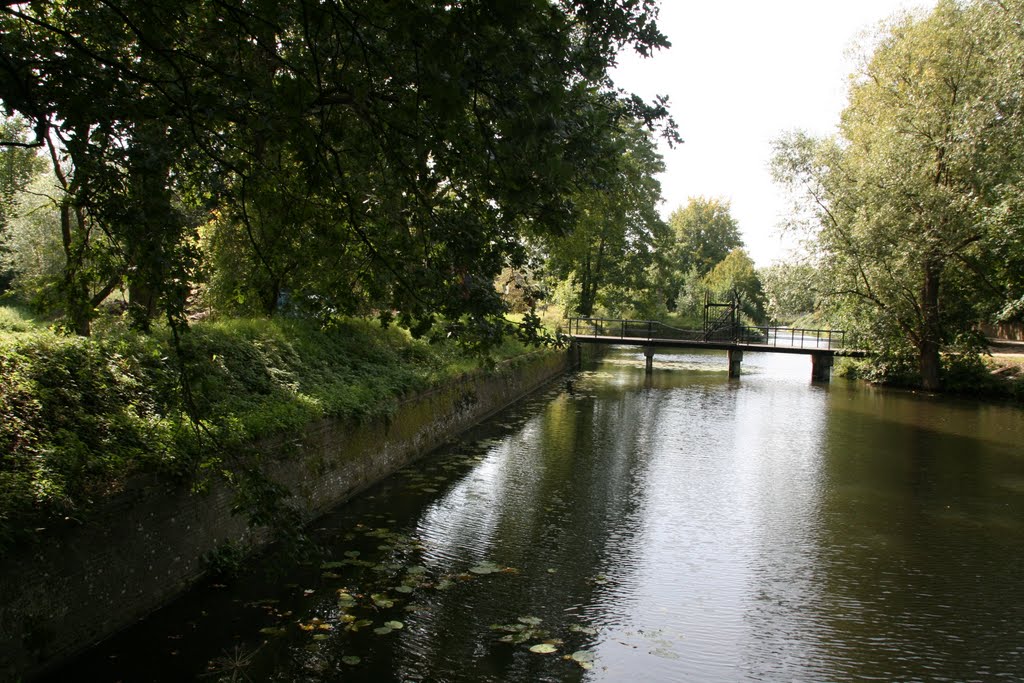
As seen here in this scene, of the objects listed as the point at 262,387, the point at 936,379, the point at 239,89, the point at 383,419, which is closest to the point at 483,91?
the point at 239,89

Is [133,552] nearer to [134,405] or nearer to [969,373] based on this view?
[134,405]

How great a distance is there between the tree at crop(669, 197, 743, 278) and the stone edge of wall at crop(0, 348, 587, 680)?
238 ft

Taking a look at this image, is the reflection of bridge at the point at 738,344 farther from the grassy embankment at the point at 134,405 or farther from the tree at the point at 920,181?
the grassy embankment at the point at 134,405

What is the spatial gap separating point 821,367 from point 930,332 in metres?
4.92

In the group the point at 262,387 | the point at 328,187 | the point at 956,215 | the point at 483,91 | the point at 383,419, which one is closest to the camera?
the point at 483,91

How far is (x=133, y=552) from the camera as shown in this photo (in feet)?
18.6

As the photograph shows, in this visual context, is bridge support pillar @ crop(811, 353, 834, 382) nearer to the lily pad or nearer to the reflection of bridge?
the reflection of bridge

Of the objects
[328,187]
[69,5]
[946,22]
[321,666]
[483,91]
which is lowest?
[321,666]

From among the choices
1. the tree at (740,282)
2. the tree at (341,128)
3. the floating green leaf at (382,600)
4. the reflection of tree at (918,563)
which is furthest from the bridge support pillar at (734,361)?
the tree at (740,282)

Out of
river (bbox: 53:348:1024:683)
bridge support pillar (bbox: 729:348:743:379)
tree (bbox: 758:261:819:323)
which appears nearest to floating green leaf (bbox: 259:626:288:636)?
river (bbox: 53:348:1024:683)

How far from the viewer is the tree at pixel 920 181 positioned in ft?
66.2

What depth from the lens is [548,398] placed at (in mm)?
22047

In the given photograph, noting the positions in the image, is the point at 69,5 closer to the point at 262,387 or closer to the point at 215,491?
the point at 215,491

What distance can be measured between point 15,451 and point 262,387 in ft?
13.1
